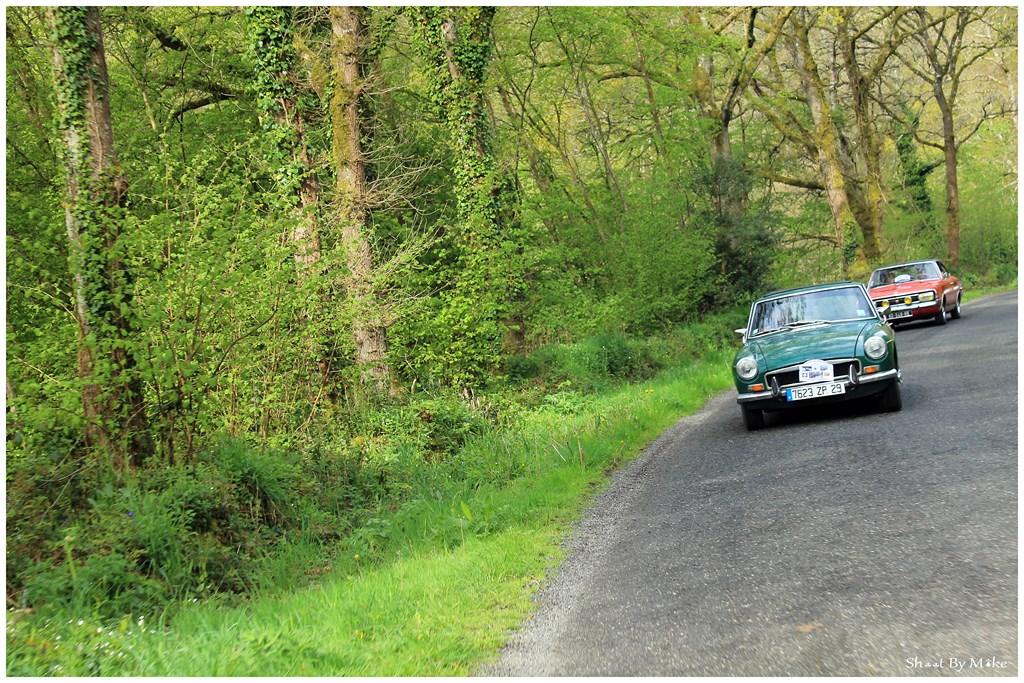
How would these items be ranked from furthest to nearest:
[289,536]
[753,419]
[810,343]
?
[753,419] < [810,343] < [289,536]

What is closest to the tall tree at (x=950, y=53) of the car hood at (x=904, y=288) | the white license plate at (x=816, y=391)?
the car hood at (x=904, y=288)

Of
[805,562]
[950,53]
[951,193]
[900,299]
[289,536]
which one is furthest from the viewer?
[951,193]

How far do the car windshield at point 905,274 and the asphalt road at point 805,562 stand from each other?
50.6 ft

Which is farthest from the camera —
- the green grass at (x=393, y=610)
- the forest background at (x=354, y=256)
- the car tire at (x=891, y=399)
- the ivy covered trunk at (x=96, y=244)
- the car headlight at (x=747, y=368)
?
the car headlight at (x=747, y=368)

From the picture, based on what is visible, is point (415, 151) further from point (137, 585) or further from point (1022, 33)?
point (137, 585)

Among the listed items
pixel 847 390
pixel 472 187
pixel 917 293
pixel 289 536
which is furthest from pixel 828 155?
pixel 289 536

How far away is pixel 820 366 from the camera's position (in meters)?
10.5

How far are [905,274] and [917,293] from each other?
152 cm

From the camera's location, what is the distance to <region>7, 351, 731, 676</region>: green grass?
15.5ft

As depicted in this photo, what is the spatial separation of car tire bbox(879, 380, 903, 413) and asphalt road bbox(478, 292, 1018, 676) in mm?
393

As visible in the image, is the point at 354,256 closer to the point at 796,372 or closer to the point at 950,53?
the point at 796,372

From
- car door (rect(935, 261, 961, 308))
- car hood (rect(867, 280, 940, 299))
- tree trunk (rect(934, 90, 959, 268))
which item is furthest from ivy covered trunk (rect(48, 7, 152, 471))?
tree trunk (rect(934, 90, 959, 268))

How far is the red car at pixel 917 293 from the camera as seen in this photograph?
23.3m

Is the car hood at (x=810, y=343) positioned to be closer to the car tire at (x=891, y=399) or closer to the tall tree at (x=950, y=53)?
the car tire at (x=891, y=399)
